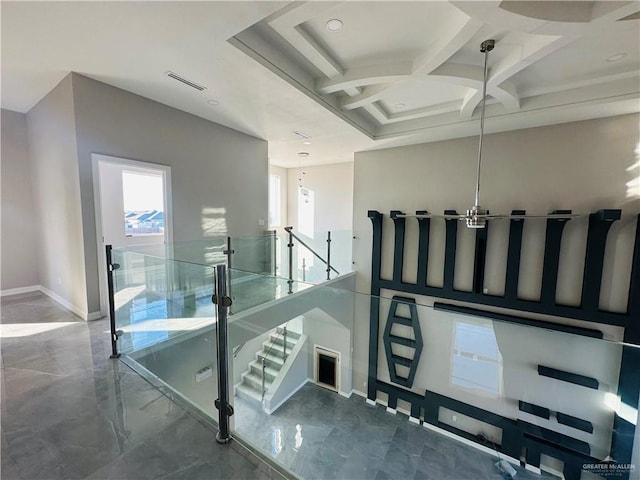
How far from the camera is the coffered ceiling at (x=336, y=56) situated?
2.09 metres

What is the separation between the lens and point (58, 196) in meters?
3.71

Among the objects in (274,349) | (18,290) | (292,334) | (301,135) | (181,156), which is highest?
(301,135)

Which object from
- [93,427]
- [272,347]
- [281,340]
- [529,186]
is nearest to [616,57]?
[529,186]

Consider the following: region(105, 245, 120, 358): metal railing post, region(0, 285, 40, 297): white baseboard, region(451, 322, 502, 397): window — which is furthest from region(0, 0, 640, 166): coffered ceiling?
region(451, 322, 502, 397): window

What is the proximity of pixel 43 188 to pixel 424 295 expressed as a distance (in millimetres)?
7265

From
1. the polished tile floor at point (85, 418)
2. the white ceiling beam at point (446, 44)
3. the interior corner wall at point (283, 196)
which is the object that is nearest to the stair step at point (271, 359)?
the polished tile floor at point (85, 418)

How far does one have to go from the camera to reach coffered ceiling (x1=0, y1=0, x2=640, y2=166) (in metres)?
2.09

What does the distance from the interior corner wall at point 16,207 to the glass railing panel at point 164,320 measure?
314 centimetres

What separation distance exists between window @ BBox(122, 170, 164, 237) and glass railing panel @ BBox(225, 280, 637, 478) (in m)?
4.03

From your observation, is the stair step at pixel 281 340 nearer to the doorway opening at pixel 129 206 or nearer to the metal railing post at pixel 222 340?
the doorway opening at pixel 129 206

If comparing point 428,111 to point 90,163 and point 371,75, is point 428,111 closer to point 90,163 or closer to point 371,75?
point 371,75

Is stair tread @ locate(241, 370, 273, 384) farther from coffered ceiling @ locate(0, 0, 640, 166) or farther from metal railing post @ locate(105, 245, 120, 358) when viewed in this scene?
coffered ceiling @ locate(0, 0, 640, 166)

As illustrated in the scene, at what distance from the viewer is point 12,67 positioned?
9.85ft

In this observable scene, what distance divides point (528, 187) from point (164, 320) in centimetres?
626
